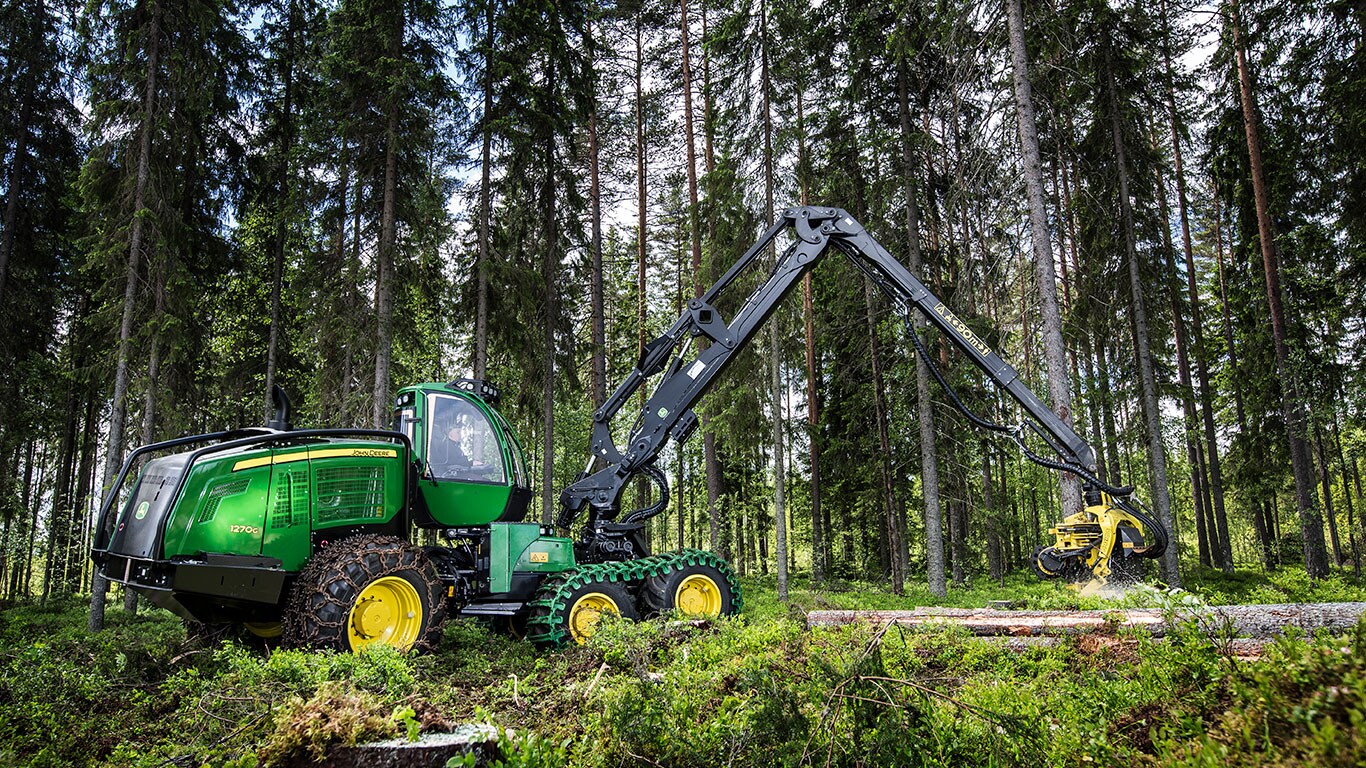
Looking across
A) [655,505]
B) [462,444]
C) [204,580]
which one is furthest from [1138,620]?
[204,580]

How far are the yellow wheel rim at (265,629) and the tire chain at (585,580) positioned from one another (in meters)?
2.41

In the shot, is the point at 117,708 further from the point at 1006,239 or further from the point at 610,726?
the point at 1006,239

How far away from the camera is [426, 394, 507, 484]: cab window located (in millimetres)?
7941

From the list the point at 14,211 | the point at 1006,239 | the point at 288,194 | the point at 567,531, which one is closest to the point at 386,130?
the point at 288,194

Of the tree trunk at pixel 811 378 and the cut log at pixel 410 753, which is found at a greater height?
the tree trunk at pixel 811 378

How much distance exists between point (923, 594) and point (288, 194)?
16.8 meters

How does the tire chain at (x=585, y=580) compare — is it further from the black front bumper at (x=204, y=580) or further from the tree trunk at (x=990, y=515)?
the tree trunk at (x=990, y=515)

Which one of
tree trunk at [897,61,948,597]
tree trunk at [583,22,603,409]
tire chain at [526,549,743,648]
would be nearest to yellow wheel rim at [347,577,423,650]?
tire chain at [526,549,743,648]

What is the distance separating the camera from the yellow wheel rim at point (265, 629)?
23.0 feet

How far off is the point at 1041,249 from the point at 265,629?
10.9 meters

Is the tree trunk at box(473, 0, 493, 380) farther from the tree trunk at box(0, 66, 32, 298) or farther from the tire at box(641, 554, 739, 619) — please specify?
the tree trunk at box(0, 66, 32, 298)

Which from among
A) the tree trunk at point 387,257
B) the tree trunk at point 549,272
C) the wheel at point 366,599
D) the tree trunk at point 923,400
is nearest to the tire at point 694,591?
the wheel at point 366,599

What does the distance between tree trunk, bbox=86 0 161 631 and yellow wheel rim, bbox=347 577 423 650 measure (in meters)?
8.03

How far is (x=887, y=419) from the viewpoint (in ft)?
56.6
